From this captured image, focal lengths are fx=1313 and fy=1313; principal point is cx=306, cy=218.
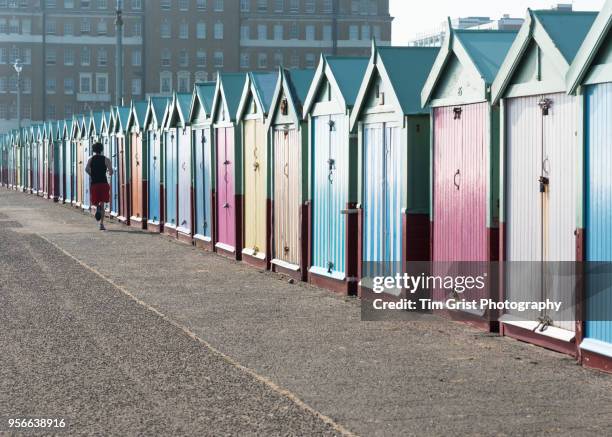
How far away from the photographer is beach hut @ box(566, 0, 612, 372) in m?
9.06

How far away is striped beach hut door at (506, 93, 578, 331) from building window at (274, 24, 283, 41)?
120 metres

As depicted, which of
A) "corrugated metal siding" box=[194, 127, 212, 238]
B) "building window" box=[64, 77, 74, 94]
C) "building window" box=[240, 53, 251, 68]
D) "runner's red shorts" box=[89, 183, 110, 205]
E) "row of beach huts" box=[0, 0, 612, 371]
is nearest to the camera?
"row of beach huts" box=[0, 0, 612, 371]

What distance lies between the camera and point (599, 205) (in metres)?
9.21

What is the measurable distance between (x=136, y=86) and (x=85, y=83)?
4859 millimetres

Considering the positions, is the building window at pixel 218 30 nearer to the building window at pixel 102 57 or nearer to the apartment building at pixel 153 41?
the apartment building at pixel 153 41

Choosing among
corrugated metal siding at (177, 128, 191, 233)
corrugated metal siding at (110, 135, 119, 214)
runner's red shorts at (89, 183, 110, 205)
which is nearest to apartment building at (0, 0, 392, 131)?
corrugated metal siding at (110, 135, 119, 214)

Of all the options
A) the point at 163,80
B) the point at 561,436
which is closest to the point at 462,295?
the point at 561,436

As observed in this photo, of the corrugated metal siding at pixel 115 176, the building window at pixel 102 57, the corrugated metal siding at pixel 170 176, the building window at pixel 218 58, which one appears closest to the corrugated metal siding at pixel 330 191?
the corrugated metal siding at pixel 170 176

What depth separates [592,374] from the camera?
891 cm

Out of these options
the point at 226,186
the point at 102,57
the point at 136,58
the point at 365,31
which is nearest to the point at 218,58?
the point at 136,58

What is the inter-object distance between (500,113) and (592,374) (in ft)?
9.20

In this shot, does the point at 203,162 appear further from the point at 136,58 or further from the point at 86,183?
the point at 136,58

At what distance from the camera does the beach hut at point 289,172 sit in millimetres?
16219

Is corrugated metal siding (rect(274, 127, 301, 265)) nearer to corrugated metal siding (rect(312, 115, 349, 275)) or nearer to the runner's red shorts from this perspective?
corrugated metal siding (rect(312, 115, 349, 275))
